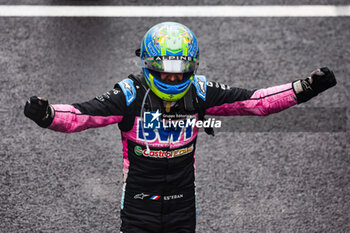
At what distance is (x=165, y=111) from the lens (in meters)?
4.16

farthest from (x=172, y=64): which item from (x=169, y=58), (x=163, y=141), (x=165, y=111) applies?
(x=163, y=141)

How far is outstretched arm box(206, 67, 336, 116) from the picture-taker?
4.16 m

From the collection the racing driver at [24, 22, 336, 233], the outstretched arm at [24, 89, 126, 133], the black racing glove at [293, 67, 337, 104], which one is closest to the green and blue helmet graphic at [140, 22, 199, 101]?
the racing driver at [24, 22, 336, 233]

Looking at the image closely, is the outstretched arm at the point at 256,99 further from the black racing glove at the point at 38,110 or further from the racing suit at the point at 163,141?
the black racing glove at the point at 38,110

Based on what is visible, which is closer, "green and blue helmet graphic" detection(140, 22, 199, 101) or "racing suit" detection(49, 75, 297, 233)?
"green and blue helmet graphic" detection(140, 22, 199, 101)

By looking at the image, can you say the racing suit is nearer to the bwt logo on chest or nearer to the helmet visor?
the bwt logo on chest

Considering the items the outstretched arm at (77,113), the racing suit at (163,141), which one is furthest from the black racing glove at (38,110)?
the racing suit at (163,141)

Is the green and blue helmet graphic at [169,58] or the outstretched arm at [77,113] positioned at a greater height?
the green and blue helmet graphic at [169,58]

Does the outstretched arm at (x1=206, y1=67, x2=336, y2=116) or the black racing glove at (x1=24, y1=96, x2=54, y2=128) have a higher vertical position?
the outstretched arm at (x1=206, y1=67, x2=336, y2=116)

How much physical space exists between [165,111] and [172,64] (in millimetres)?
388

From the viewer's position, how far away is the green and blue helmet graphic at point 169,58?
13.0ft

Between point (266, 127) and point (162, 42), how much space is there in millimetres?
2840

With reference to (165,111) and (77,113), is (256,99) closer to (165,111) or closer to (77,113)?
(165,111)

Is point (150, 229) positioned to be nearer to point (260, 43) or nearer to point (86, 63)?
point (86, 63)
